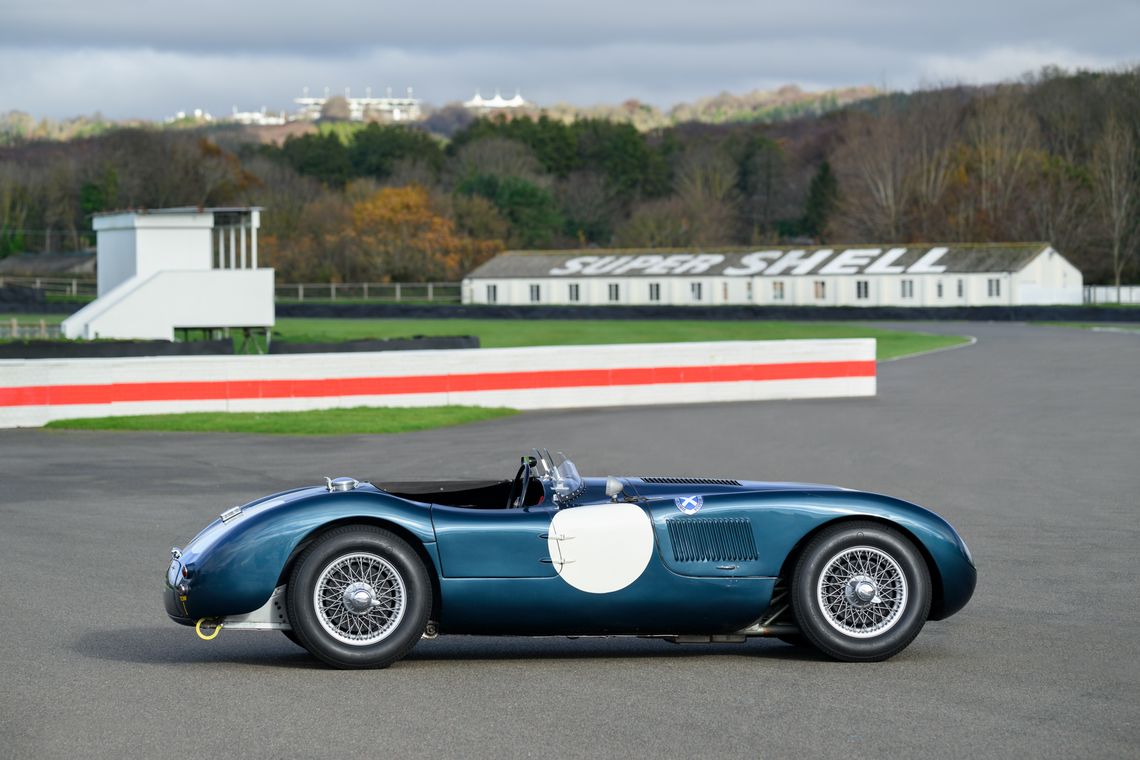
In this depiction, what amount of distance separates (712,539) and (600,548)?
1.85ft

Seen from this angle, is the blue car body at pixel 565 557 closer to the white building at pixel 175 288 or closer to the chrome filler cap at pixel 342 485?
the chrome filler cap at pixel 342 485

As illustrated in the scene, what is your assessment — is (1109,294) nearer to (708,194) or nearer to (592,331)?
(592,331)

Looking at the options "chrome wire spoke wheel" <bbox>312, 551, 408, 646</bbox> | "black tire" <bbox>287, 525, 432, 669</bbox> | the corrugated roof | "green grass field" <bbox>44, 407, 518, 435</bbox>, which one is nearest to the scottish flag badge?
"black tire" <bbox>287, 525, 432, 669</bbox>

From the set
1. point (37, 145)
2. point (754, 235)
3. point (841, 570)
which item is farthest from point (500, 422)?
point (37, 145)

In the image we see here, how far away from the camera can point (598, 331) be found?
57000 millimetres

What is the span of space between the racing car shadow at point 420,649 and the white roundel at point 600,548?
2.09 ft

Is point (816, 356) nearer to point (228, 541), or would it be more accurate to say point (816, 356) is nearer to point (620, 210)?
point (228, 541)

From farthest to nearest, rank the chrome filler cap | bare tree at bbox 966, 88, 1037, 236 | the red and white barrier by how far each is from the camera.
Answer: bare tree at bbox 966, 88, 1037, 236
the red and white barrier
the chrome filler cap

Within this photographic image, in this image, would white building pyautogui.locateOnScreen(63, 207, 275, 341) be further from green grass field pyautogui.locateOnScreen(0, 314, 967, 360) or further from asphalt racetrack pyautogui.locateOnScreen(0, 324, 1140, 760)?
asphalt racetrack pyautogui.locateOnScreen(0, 324, 1140, 760)

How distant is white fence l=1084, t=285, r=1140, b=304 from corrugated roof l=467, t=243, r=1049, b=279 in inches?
515

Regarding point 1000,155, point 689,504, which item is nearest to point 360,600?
point 689,504

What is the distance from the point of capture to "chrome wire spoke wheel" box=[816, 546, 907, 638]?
23.2ft

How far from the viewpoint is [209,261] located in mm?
39000

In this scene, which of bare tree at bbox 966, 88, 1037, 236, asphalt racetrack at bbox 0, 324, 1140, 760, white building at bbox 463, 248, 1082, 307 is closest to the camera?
asphalt racetrack at bbox 0, 324, 1140, 760
